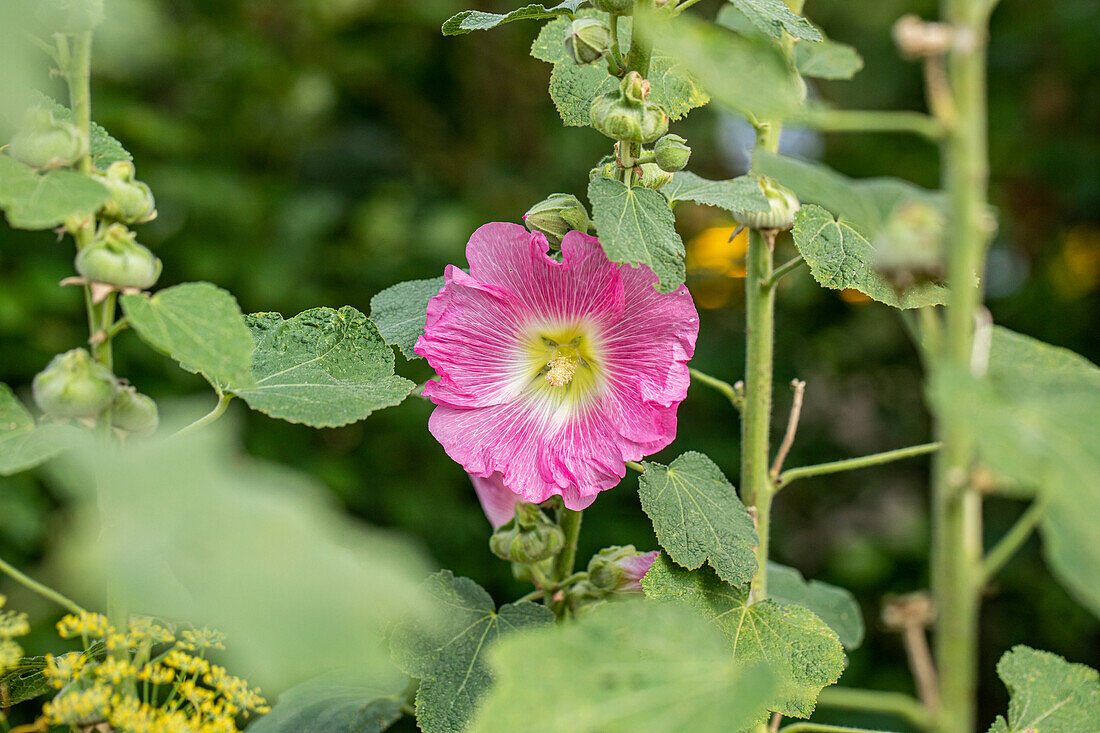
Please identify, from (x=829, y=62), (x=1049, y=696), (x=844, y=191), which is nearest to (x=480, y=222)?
(x=829, y=62)

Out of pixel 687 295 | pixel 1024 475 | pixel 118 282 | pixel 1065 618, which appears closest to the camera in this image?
pixel 1024 475

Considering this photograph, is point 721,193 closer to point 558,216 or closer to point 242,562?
point 558,216

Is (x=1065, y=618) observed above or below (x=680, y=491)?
below

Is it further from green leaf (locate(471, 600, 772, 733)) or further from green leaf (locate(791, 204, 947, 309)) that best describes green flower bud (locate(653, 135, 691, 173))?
green leaf (locate(471, 600, 772, 733))

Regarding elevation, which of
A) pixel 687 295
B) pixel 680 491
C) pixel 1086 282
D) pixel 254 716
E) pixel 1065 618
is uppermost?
pixel 687 295

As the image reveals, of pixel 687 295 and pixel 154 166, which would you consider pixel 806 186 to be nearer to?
pixel 687 295

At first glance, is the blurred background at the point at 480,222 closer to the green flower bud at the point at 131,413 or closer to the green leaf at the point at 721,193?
the green leaf at the point at 721,193

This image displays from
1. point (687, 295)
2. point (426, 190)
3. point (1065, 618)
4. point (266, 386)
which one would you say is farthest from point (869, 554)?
point (266, 386)
